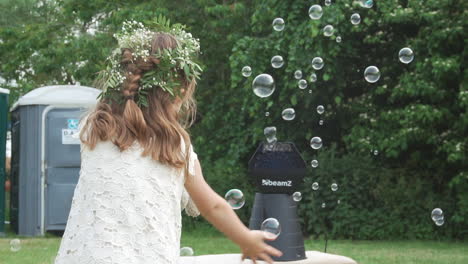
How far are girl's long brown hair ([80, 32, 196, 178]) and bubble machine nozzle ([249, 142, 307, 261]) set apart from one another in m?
4.77

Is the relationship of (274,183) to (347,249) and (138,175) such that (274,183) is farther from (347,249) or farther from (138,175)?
(138,175)

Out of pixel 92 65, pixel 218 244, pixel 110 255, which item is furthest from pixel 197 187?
pixel 92 65

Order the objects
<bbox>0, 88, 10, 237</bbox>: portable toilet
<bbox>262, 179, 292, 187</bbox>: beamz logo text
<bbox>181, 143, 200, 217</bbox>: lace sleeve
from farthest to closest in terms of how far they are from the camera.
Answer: <bbox>0, 88, 10, 237</bbox>: portable toilet < <bbox>262, 179, 292, 187</bbox>: beamz logo text < <bbox>181, 143, 200, 217</bbox>: lace sleeve

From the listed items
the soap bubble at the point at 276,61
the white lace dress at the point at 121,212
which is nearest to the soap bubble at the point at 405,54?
the soap bubble at the point at 276,61

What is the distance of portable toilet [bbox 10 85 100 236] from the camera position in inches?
483

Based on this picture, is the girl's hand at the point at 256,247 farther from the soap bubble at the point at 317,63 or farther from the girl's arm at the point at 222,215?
the soap bubble at the point at 317,63

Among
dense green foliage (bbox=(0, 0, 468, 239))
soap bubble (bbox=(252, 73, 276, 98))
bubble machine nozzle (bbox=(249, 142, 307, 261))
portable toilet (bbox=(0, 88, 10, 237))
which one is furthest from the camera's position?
portable toilet (bbox=(0, 88, 10, 237))

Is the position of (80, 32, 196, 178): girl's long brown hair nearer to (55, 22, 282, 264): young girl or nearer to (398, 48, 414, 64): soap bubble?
(55, 22, 282, 264): young girl

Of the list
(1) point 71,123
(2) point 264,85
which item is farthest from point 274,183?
(1) point 71,123

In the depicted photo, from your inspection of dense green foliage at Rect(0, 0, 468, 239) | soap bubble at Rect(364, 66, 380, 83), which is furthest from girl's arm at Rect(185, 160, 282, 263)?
dense green foliage at Rect(0, 0, 468, 239)

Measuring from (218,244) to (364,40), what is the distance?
3.36 meters

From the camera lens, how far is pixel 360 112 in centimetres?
1291

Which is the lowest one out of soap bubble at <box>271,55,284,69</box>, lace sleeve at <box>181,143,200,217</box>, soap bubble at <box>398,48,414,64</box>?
lace sleeve at <box>181,143,200,217</box>

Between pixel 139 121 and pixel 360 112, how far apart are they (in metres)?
10.1
